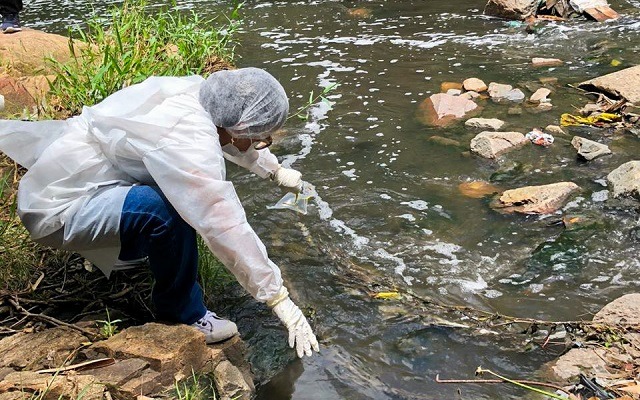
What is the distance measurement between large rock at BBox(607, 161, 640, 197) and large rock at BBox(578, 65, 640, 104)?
4.57ft

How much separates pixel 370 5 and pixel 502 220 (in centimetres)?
589

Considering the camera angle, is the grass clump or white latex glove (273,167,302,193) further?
the grass clump

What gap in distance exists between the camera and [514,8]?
8008 mm

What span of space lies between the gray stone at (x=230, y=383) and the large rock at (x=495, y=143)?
2806mm

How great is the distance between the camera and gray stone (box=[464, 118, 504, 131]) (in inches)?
205

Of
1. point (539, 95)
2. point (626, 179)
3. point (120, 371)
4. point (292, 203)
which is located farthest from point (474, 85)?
point (120, 371)

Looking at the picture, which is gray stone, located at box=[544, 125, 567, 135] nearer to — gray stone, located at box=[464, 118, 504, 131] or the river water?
the river water

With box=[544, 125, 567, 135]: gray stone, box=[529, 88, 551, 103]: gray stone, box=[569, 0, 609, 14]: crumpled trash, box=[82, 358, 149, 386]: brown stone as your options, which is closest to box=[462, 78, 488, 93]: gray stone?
box=[529, 88, 551, 103]: gray stone

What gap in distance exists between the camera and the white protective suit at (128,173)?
238 cm

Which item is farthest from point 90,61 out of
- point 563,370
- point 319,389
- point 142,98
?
point 563,370

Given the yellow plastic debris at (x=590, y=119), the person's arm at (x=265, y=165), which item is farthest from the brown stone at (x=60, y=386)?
the yellow plastic debris at (x=590, y=119)

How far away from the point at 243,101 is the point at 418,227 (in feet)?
5.91

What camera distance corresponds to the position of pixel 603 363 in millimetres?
2654

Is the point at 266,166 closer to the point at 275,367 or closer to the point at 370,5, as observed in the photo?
the point at 275,367
